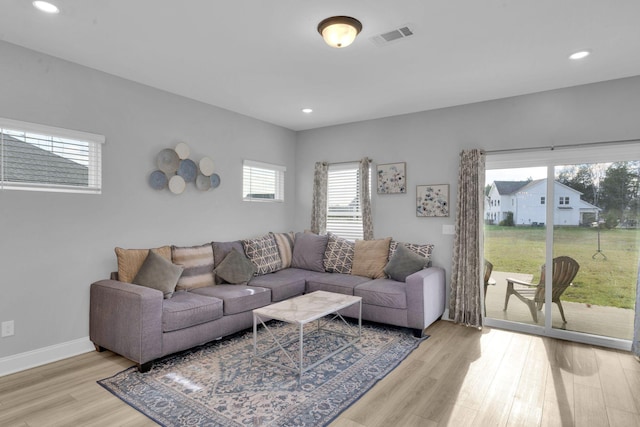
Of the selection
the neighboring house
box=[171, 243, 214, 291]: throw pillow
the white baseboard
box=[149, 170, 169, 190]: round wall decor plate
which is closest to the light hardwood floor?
the white baseboard

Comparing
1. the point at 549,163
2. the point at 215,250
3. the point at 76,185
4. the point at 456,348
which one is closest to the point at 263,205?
the point at 215,250

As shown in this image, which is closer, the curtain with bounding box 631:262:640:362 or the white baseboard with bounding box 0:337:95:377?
the white baseboard with bounding box 0:337:95:377

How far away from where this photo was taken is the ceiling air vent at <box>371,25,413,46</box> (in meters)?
2.58

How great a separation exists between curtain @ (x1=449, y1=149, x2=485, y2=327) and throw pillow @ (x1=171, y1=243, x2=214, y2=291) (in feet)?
9.53

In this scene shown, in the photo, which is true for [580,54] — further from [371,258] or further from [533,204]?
[371,258]

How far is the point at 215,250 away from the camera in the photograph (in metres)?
4.16

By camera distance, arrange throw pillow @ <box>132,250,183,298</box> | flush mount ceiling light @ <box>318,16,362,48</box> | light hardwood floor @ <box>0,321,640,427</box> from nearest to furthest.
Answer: light hardwood floor @ <box>0,321,640,427</box> → flush mount ceiling light @ <box>318,16,362,48</box> → throw pillow @ <box>132,250,183,298</box>

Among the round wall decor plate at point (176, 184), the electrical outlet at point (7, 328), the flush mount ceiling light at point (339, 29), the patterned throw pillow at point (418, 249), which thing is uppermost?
the flush mount ceiling light at point (339, 29)

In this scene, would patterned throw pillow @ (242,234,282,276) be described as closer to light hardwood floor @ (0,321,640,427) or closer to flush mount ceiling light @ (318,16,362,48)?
light hardwood floor @ (0,321,640,427)

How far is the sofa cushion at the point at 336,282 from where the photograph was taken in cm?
412

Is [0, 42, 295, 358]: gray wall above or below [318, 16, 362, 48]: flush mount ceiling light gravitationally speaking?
below

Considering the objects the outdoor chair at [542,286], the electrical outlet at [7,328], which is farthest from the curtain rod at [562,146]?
the electrical outlet at [7,328]

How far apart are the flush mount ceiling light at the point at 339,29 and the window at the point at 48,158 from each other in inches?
93.9

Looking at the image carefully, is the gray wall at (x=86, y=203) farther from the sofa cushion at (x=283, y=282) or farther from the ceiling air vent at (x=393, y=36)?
the ceiling air vent at (x=393, y=36)
